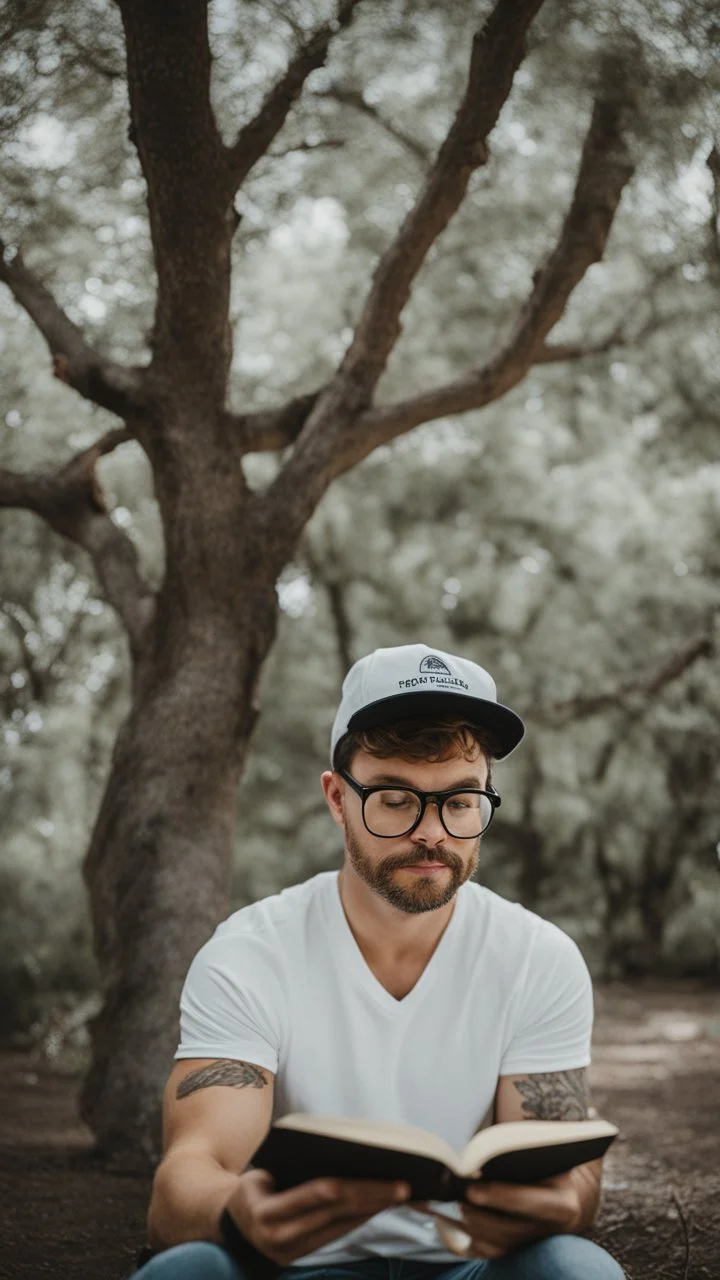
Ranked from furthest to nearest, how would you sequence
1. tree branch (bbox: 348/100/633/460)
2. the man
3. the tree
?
1. tree branch (bbox: 348/100/633/460)
2. the tree
3. the man

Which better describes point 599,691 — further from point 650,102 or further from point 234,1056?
point 234,1056

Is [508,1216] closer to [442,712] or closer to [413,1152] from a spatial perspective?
[413,1152]

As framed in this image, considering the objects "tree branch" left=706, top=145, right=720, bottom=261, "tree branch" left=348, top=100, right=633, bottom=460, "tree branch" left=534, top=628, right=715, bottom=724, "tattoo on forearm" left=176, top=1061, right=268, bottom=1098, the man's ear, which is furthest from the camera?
"tree branch" left=534, top=628, right=715, bottom=724

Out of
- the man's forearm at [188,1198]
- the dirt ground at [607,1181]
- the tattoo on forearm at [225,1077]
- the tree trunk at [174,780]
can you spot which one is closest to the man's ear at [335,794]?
the tattoo on forearm at [225,1077]

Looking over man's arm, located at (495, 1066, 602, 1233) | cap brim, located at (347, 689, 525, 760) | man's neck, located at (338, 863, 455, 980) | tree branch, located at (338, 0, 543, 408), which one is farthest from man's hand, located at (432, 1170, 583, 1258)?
tree branch, located at (338, 0, 543, 408)

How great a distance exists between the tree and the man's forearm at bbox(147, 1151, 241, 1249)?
313cm

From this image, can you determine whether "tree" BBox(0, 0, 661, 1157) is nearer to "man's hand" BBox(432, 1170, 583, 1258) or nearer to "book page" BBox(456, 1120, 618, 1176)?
"man's hand" BBox(432, 1170, 583, 1258)

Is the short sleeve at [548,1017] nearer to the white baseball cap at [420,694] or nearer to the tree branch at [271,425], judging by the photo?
the white baseball cap at [420,694]

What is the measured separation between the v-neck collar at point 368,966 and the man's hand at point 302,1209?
0.54m

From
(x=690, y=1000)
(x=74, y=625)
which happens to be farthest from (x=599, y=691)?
(x=74, y=625)

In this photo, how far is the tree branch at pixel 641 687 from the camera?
963cm

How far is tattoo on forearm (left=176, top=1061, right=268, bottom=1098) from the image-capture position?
7.06ft

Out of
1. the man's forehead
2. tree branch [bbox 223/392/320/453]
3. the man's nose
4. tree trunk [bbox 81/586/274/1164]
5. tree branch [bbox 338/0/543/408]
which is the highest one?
tree branch [bbox 338/0/543/408]

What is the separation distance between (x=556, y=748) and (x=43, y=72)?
33.6ft
